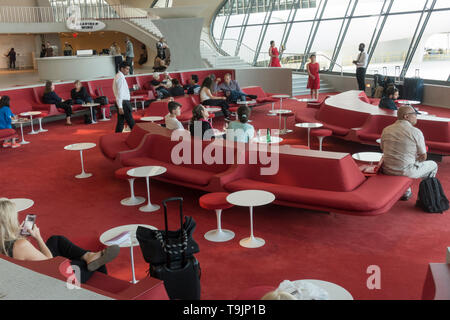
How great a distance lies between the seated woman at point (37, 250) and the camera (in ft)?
10.6

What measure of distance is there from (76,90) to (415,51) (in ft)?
32.4

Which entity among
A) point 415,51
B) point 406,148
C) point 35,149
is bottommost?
point 35,149

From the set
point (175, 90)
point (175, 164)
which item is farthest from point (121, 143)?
point (175, 90)

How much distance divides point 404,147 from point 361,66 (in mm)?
9304

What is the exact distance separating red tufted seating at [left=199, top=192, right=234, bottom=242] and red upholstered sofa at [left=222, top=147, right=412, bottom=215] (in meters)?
0.44

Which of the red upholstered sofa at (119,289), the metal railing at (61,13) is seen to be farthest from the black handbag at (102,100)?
the metal railing at (61,13)

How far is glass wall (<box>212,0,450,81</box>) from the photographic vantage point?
538 inches

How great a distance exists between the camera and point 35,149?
31.2ft

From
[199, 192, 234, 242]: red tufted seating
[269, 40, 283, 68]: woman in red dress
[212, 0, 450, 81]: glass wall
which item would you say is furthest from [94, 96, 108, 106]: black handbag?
[212, 0, 450, 81]: glass wall

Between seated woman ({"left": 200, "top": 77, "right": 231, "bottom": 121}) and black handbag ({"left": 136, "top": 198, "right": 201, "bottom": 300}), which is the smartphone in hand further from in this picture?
seated woman ({"left": 200, "top": 77, "right": 231, "bottom": 121})
